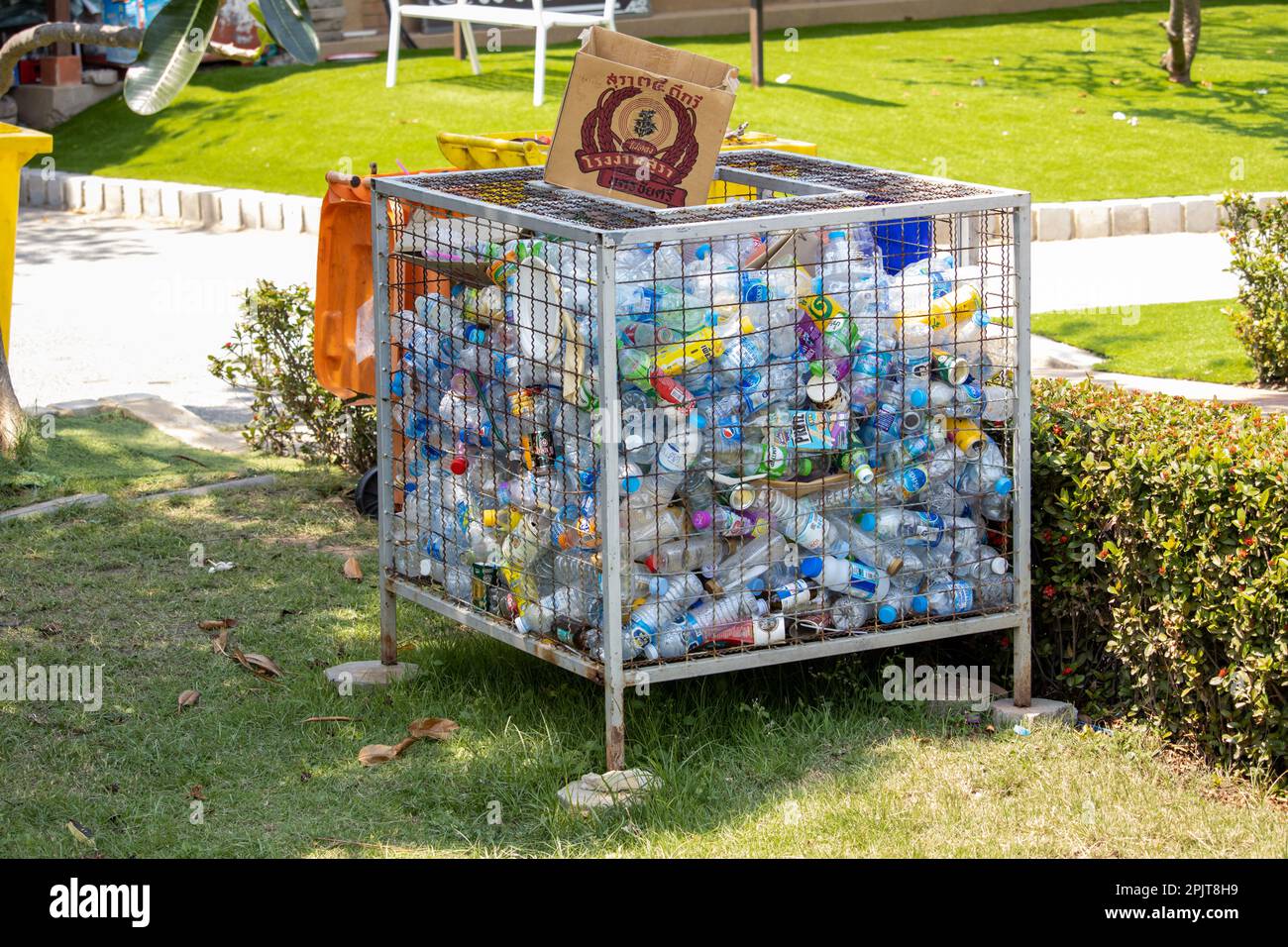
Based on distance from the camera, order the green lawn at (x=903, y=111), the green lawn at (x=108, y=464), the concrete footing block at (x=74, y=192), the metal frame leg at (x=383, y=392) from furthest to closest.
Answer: the concrete footing block at (x=74, y=192), the green lawn at (x=903, y=111), the green lawn at (x=108, y=464), the metal frame leg at (x=383, y=392)

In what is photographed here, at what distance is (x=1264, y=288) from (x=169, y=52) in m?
5.93

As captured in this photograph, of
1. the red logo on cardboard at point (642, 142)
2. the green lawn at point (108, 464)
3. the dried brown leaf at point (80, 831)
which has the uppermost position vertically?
the red logo on cardboard at point (642, 142)

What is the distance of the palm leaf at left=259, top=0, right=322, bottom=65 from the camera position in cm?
271

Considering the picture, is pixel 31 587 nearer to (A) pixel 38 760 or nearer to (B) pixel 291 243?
(A) pixel 38 760

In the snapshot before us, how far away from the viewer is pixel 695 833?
11.9ft

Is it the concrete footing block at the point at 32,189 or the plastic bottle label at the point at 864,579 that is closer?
the plastic bottle label at the point at 864,579

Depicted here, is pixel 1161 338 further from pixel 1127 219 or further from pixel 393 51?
pixel 393 51

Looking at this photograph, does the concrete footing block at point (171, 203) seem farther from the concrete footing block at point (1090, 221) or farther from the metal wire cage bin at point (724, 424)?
the metal wire cage bin at point (724, 424)

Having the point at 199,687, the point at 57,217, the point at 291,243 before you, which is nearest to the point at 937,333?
the point at 199,687

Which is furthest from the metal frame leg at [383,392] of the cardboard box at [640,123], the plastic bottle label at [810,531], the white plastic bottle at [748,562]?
the plastic bottle label at [810,531]

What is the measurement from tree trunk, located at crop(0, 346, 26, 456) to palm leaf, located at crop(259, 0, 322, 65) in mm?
4416

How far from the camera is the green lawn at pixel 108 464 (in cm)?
642

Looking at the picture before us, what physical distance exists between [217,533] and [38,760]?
1888mm

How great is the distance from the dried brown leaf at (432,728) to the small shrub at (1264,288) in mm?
4729
